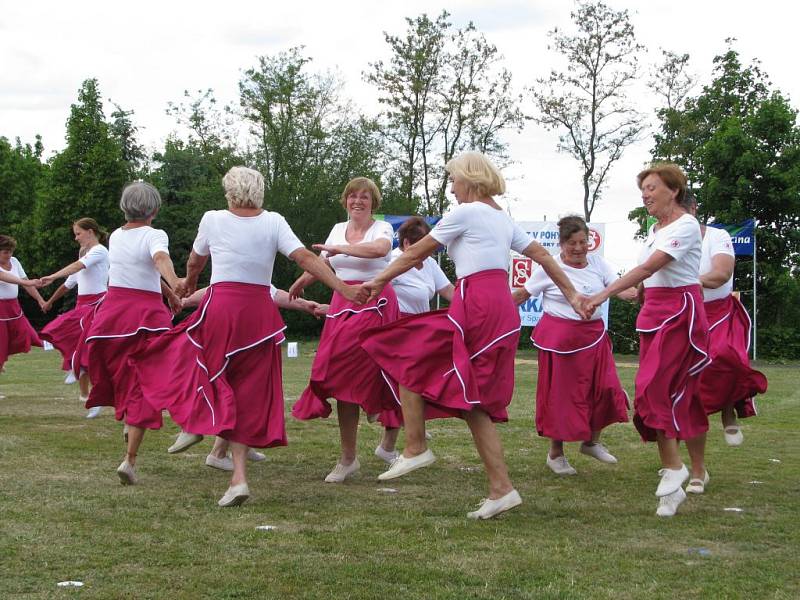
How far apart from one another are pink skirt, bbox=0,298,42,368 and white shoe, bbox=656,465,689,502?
859 cm

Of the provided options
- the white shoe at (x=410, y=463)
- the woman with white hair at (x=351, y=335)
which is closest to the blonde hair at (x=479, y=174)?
the woman with white hair at (x=351, y=335)

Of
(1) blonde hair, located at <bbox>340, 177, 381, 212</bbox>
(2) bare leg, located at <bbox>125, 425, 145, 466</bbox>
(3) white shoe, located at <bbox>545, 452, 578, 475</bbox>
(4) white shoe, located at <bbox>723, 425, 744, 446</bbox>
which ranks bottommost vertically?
(3) white shoe, located at <bbox>545, 452, 578, 475</bbox>

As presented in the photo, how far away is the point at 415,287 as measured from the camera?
833cm

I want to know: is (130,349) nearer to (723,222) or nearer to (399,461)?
(399,461)

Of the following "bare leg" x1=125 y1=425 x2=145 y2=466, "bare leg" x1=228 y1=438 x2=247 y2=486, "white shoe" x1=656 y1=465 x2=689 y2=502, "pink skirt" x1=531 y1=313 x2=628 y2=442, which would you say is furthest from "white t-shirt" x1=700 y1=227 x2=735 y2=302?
"bare leg" x1=125 y1=425 x2=145 y2=466

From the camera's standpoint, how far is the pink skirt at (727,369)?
7.73m

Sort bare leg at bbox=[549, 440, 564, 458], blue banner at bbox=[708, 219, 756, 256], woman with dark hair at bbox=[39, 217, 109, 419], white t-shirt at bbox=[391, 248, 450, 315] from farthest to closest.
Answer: blue banner at bbox=[708, 219, 756, 256], woman with dark hair at bbox=[39, 217, 109, 419], white t-shirt at bbox=[391, 248, 450, 315], bare leg at bbox=[549, 440, 564, 458]

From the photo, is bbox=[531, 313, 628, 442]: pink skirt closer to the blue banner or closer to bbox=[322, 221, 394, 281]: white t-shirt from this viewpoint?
bbox=[322, 221, 394, 281]: white t-shirt

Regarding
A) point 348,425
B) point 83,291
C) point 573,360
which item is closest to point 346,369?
point 348,425

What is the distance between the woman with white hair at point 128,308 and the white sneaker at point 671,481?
3.53 metres

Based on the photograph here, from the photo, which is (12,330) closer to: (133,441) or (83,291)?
(83,291)

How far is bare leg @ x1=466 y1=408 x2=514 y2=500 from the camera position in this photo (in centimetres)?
571

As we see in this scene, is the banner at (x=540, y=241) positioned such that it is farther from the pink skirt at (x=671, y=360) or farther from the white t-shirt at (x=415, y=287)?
the pink skirt at (x=671, y=360)

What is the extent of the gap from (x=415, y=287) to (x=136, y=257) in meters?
2.32
